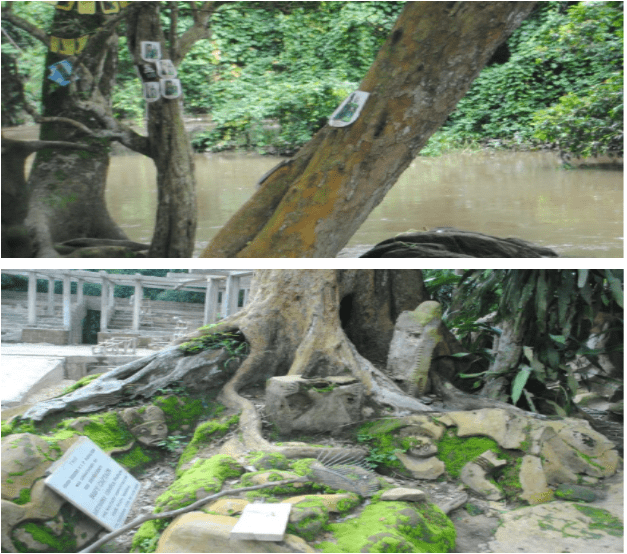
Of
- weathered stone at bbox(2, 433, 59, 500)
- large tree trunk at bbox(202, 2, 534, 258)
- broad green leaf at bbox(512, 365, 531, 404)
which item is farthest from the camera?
broad green leaf at bbox(512, 365, 531, 404)

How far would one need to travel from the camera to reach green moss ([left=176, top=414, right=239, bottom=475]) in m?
2.44

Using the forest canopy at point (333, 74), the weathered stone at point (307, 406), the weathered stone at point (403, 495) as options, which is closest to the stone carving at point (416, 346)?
the weathered stone at point (307, 406)

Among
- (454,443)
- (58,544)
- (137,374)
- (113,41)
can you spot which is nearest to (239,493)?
(58,544)

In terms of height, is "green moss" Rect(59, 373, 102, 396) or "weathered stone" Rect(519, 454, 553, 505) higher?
"green moss" Rect(59, 373, 102, 396)

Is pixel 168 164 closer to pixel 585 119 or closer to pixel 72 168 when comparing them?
pixel 72 168

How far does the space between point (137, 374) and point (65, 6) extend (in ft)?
4.61

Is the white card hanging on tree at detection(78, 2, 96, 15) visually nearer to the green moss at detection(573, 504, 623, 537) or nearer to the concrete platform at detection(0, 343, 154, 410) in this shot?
the concrete platform at detection(0, 343, 154, 410)

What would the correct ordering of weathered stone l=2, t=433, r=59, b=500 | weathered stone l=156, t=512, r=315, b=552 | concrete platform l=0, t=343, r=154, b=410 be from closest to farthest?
weathered stone l=156, t=512, r=315, b=552 → weathered stone l=2, t=433, r=59, b=500 → concrete platform l=0, t=343, r=154, b=410

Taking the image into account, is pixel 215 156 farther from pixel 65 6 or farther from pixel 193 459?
pixel 193 459

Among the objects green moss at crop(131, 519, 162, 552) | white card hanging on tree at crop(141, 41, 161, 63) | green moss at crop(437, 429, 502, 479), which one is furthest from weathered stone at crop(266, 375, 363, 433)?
white card hanging on tree at crop(141, 41, 161, 63)

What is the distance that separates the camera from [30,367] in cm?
220

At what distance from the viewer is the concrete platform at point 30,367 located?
7.00ft

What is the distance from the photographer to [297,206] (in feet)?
5.93

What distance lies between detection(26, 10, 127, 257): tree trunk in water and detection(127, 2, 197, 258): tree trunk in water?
96 millimetres
